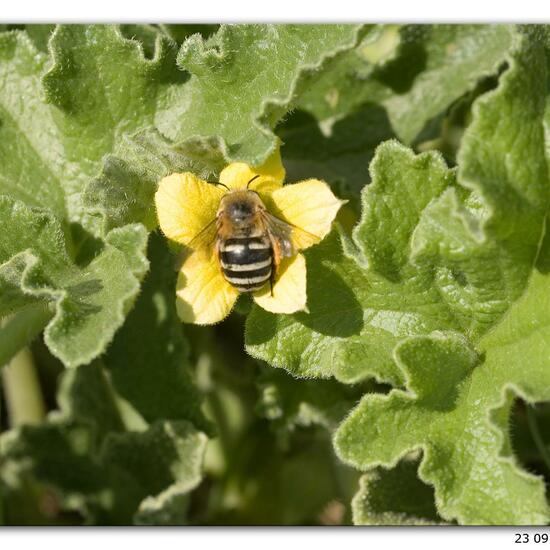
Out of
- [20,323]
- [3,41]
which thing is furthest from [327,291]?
[3,41]

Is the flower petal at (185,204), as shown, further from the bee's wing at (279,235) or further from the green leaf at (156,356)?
the green leaf at (156,356)

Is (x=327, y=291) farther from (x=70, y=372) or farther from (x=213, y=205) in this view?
(x=70, y=372)

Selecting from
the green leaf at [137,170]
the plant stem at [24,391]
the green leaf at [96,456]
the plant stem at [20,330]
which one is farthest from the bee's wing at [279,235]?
the plant stem at [24,391]

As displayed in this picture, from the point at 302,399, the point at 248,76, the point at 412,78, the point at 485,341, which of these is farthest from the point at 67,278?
the point at 412,78

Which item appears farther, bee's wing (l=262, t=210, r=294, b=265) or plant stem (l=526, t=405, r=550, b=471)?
plant stem (l=526, t=405, r=550, b=471)

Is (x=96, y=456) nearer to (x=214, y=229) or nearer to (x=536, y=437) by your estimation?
(x=214, y=229)

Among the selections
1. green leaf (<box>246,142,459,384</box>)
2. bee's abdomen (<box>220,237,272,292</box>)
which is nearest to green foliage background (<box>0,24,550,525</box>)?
green leaf (<box>246,142,459,384</box>)

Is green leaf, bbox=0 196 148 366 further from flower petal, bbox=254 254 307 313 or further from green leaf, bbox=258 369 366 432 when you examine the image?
green leaf, bbox=258 369 366 432
